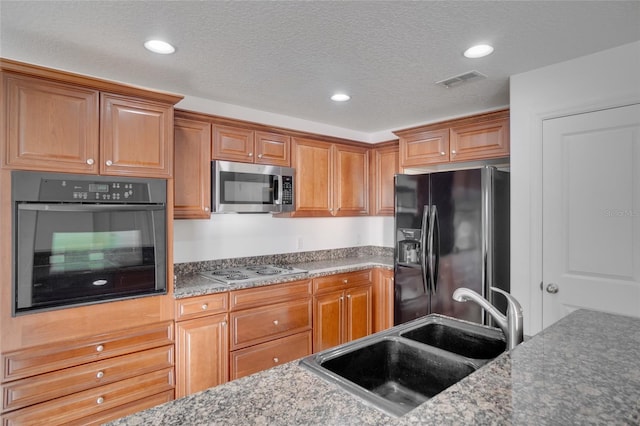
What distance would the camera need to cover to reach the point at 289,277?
306cm

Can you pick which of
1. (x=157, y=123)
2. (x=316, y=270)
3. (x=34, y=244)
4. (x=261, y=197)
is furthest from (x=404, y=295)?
(x=34, y=244)

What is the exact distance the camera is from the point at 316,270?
3.36m

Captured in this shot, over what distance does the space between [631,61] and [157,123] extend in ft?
9.40

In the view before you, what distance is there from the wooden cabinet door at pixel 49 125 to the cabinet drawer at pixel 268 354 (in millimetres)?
1672

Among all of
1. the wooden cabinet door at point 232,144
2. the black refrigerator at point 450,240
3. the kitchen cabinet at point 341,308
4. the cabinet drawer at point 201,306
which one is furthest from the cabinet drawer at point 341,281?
the wooden cabinet door at point 232,144

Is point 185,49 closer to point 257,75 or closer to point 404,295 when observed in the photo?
point 257,75

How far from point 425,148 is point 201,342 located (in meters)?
2.62

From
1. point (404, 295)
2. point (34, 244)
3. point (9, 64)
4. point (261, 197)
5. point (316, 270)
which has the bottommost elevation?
point (404, 295)

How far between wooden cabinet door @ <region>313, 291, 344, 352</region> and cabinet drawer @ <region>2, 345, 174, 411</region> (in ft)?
4.18

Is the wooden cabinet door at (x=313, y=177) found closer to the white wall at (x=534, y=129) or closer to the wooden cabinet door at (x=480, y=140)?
A: the wooden cabinet door at (x=480, y=140)

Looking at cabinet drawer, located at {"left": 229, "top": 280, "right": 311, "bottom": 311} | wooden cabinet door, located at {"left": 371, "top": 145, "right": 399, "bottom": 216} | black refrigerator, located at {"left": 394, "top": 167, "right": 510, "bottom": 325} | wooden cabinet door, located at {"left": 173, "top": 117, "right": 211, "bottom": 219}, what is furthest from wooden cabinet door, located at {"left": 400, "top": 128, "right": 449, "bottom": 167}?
wooden cabinet door, located at {"left": 173, "top": 117, "right": 211, "bottom": 219}

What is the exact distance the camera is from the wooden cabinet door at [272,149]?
128 inches

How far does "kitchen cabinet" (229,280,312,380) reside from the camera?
275 cm

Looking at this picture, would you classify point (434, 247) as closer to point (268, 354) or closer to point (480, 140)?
point (480, 140)
